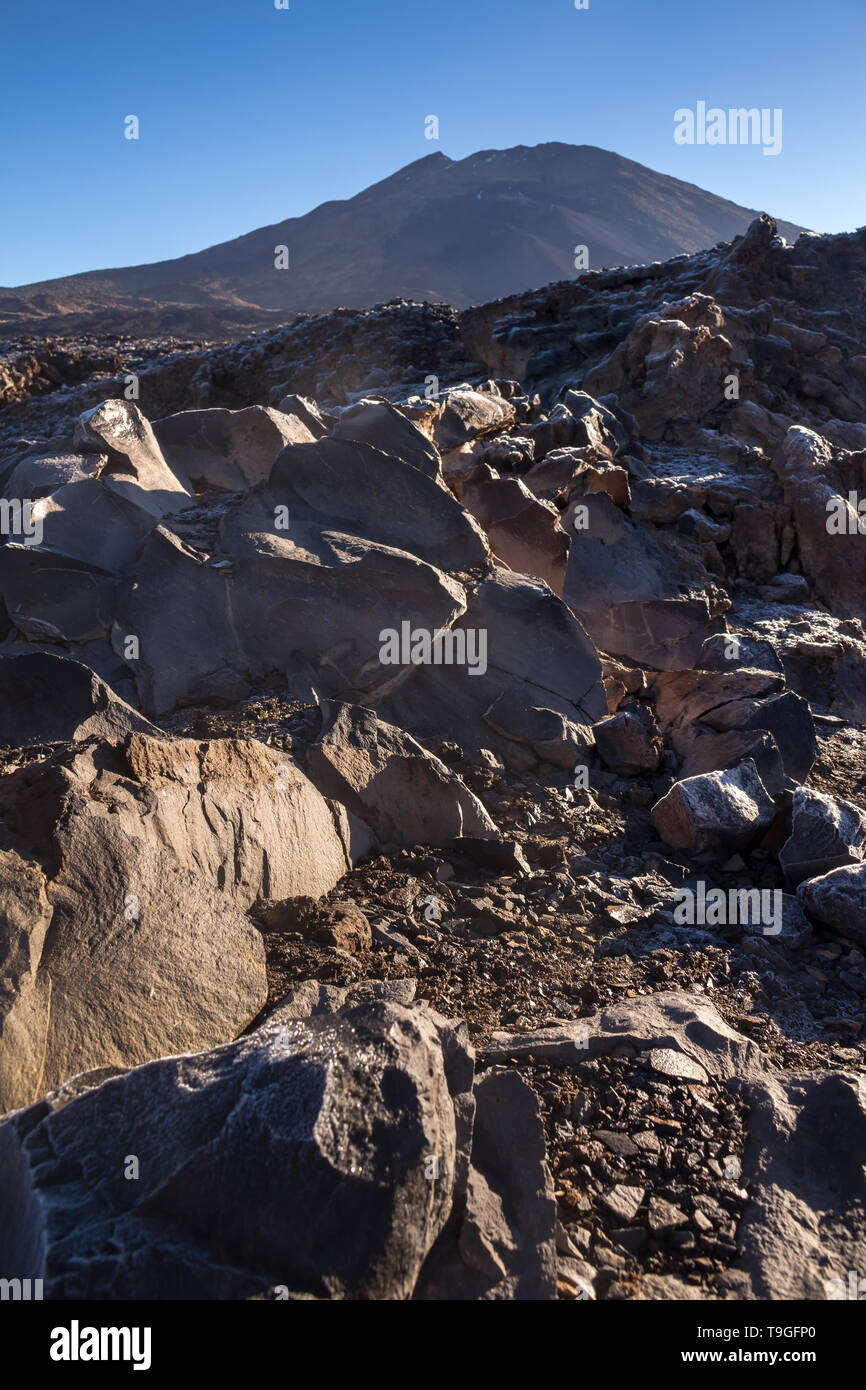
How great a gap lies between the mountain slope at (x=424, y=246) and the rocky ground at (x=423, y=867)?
32753 mm

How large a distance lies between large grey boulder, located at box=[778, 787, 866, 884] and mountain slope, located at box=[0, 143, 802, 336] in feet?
119

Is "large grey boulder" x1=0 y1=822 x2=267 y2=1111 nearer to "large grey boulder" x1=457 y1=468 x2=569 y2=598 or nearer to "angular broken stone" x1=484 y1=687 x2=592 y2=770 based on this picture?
"angular broken stone" x1=484 y1=687 x2=592 y2=770

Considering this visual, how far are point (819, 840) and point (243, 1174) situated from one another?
141 inches

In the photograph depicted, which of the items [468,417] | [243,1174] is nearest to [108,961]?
[243,1174]

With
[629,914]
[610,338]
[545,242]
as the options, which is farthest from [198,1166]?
[545,242]

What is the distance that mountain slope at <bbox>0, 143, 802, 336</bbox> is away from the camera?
144ft

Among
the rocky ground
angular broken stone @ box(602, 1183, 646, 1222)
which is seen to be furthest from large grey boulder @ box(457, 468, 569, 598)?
angular broken stone @ box(602, 1183, 646, 1222)

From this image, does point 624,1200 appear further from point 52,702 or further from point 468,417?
point 468,417

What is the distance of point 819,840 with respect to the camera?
4461 millimetres

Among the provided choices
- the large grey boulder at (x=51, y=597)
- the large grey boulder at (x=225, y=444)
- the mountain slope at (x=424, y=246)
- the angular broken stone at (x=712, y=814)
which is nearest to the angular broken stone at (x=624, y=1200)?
the angular broken stone at (x=712, y=814)

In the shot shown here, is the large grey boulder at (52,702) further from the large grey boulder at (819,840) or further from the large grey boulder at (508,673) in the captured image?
the large grey boulder at (819,840)

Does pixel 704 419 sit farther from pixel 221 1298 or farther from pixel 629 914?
pixel 221 1298

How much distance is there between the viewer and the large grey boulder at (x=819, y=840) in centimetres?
443

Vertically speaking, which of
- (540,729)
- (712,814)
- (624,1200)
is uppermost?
(540,729)
